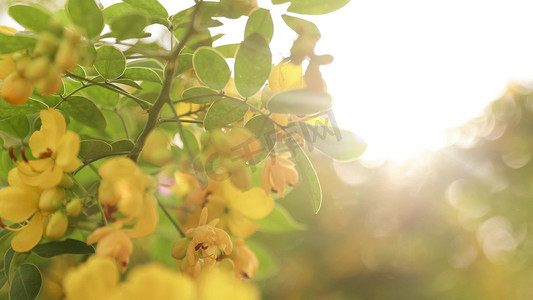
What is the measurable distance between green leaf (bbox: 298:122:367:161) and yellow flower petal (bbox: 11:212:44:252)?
1.29ft

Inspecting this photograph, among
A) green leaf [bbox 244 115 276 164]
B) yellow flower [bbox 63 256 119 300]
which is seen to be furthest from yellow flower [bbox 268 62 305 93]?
yellow flower [bbox 63 256 119 300]

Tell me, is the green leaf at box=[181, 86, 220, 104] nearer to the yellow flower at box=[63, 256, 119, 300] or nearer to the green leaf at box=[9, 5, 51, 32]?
the green leaf at box=[9, 5, 51, 32]

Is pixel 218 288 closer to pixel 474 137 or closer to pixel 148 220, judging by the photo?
pixel 148 220

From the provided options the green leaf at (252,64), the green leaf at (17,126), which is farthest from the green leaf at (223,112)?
the green leaf at (17,126)

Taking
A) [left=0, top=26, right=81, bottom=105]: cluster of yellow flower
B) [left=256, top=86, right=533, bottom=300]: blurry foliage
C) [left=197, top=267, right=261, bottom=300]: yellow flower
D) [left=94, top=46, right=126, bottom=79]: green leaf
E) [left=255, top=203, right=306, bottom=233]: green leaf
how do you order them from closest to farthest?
1. [left=197, top=267, right=261, bottom=300]: yellow flower
2. [left=0, top=26, right=81, bottom=105]: cluster of yellow flower
3. [left=94, top=46, right=126, bottom=79]: green leaf
4. [left=255, top=203, right=306, bottom=233]: green leaf
5. [left=256, top=86, right=533, bottom=300]: blurry foliage

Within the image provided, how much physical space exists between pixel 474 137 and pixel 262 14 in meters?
2.85

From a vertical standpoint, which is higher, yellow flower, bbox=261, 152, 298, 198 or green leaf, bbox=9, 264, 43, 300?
yellow flower, bbox=261, 152, 298, 198

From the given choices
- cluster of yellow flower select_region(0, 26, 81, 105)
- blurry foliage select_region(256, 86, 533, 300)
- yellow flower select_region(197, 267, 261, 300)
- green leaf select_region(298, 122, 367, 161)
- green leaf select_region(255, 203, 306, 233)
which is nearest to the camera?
yellow flower select_region(197, 267, 261, 300)

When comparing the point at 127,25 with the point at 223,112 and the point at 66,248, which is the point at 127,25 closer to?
the point at 223,112

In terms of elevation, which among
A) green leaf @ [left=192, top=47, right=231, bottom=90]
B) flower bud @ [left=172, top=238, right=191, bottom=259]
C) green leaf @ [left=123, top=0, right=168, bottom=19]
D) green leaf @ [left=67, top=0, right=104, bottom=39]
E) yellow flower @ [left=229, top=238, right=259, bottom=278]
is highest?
green leaf @ [left=123, top=0, right=168, bottom=19]

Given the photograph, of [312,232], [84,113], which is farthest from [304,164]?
[312,232]

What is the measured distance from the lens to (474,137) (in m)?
3.06

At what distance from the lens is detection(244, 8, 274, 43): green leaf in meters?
0.58

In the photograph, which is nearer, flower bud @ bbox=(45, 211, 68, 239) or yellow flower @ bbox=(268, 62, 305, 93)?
flower bud @ bbox=(45, 211, 68, 239)
